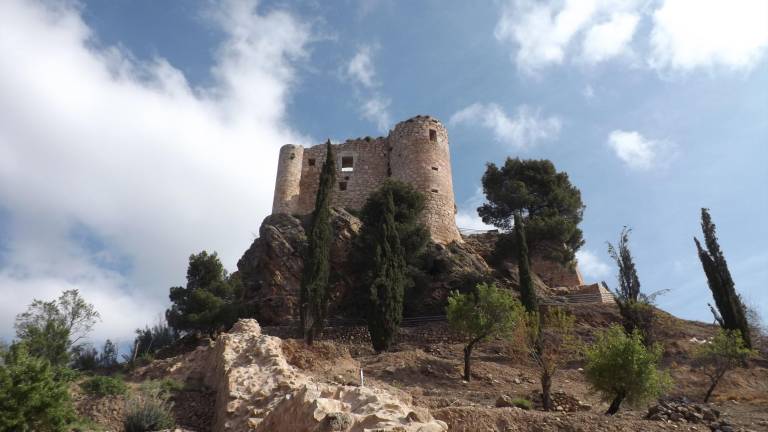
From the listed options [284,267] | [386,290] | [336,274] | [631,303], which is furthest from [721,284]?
[284,267]

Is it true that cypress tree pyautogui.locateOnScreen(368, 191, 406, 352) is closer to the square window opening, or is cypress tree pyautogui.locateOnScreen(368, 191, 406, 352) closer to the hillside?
the hillside

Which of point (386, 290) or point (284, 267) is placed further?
point (284, 267)

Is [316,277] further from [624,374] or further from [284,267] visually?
[624,374]

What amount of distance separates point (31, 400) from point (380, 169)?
1018 inches

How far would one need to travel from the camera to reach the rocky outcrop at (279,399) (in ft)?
20.7

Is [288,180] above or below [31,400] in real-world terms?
above

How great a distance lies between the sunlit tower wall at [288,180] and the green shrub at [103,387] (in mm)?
19977

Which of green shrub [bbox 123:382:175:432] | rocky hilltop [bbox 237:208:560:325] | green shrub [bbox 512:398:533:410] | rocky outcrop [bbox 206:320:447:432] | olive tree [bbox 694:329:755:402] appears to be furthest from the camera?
rocky hilltop [bbox 237:208:560:325]

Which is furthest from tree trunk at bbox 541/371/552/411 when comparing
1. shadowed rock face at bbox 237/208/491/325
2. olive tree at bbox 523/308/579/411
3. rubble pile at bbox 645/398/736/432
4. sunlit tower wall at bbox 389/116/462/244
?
sunlit tower wall at bbox 389/116/462/244

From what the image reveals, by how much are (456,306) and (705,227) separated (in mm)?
15429

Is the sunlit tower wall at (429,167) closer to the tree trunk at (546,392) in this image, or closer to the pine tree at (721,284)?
the pine tree at (721,284)

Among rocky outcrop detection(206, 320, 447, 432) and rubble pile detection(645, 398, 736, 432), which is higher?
rocky outcrop detection(206, 320, 447, 432)

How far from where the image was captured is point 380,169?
32.9m

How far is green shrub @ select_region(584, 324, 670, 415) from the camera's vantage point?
39.8 feet
